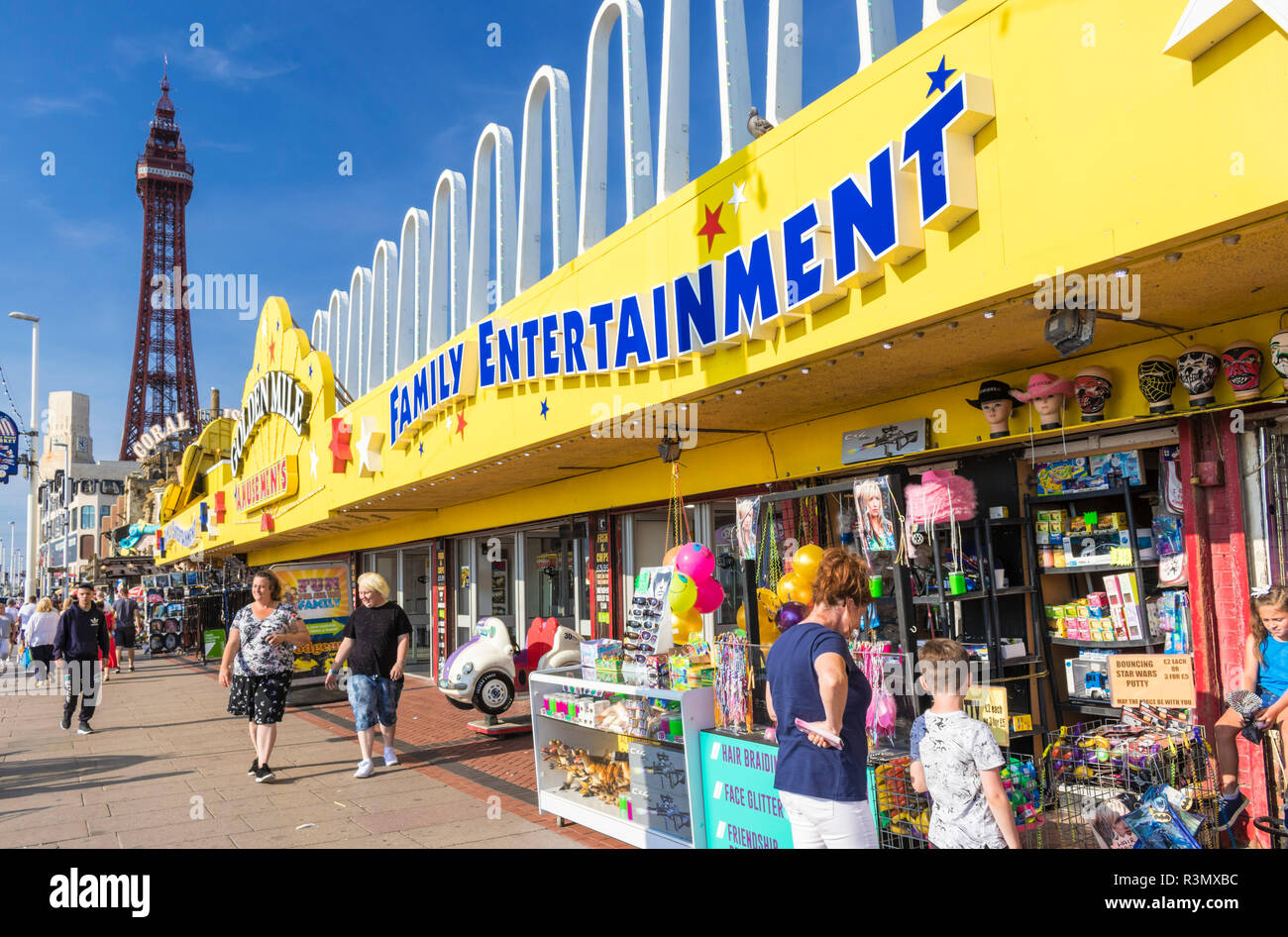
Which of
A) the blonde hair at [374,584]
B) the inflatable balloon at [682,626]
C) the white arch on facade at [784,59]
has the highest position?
the white arch on facade at [784,59]

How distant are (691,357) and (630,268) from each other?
4.00ft

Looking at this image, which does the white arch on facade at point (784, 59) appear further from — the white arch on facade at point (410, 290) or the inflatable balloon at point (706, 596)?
the white arch on facade at point (410, 290)

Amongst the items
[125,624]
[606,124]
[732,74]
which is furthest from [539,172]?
[125,624]

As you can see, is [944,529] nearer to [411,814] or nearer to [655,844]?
[655,844]

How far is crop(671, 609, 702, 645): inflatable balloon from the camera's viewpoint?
A: 596 cm

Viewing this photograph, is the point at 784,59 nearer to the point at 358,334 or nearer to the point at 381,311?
the point at 381,311

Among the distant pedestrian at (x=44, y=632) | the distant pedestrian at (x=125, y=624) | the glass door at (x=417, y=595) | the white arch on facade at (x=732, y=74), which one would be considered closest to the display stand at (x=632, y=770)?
the white arch on facade at (x=732, y=74)

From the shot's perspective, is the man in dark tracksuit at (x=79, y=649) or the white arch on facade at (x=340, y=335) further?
the white arch on facade at (x=340, y=335)

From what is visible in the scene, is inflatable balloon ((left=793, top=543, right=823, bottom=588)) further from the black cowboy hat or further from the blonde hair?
the blonde hair

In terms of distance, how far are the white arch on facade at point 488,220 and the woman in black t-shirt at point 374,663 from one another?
3.75 m

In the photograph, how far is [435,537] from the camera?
631 inches

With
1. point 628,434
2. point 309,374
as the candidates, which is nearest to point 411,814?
point 628,434

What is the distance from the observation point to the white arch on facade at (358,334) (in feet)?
48.2

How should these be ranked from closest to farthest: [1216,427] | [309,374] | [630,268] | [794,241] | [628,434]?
[1216,427]
[794,241]
[630,268]
[628,434]
[309,374]
